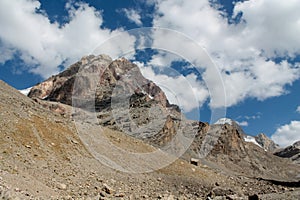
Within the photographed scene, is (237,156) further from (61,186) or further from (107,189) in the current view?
(61,186)

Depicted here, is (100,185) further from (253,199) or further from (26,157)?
(253,199)

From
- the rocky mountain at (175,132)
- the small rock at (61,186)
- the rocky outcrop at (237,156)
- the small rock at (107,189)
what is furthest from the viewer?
the rocky outcrop at (237,156)

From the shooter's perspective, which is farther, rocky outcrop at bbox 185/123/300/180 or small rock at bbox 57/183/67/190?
rocky outcrop at bbox 185/123/300/180

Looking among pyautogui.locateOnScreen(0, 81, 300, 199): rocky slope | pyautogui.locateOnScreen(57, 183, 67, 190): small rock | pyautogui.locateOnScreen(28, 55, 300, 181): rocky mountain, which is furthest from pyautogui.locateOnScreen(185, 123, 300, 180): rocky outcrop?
pyautogui.locateOnScreen(57, 183, 67, 190): small rock

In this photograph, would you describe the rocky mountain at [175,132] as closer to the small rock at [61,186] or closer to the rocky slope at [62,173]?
the rocky slope at [62,173]

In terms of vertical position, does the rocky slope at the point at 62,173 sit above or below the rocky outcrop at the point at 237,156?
below

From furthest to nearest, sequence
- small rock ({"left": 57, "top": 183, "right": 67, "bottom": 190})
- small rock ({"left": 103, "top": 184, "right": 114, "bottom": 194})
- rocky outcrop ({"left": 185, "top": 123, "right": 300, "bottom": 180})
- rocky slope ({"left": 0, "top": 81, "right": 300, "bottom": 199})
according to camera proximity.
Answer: rocky outcrop ({"left": 185, "top": 123, "right": 300, "bottom": 180}), small rock ({"left": 103, "top": 184, "right": 114, "bottom": 194}), small rock ({"left": 57, "top": 183, "right": 67, "bottom": 190}), rocky slope ({"left": 0, "top": 81, "right": 300, "bottom": 199})

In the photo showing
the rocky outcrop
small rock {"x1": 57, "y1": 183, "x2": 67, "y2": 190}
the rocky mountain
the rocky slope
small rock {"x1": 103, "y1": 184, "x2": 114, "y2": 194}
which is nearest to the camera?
the rocky slope

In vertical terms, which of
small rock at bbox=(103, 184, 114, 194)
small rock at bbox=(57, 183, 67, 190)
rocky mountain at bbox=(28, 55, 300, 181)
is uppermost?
rocky mountain at bbox=(28, 55, 300, 181)

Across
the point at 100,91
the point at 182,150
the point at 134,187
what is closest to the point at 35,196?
the point at 134,187

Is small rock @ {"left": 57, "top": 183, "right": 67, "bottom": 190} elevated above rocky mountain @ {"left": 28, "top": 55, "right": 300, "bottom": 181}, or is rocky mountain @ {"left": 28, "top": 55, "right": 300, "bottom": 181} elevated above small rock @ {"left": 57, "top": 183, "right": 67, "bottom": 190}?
rocky mountain @ {"left": 28, "top": 55, "right": 300, "bottom": 181}

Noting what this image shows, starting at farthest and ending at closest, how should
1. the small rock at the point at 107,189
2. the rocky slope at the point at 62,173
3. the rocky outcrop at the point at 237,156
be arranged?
the rocky outcrop at the point at 237,156, the small rock at the point at 107,189, the rocky slope at the point at 62,173

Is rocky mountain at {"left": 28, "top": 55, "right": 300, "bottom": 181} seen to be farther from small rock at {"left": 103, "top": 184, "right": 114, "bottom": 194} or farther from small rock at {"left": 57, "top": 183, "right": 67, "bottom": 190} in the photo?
small rock at {"left": 57, "top": 183, "right": 67, "bottom": 190}

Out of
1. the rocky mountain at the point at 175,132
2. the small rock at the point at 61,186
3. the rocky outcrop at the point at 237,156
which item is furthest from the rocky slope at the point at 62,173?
the rocky outcrop at the point at 237,156
